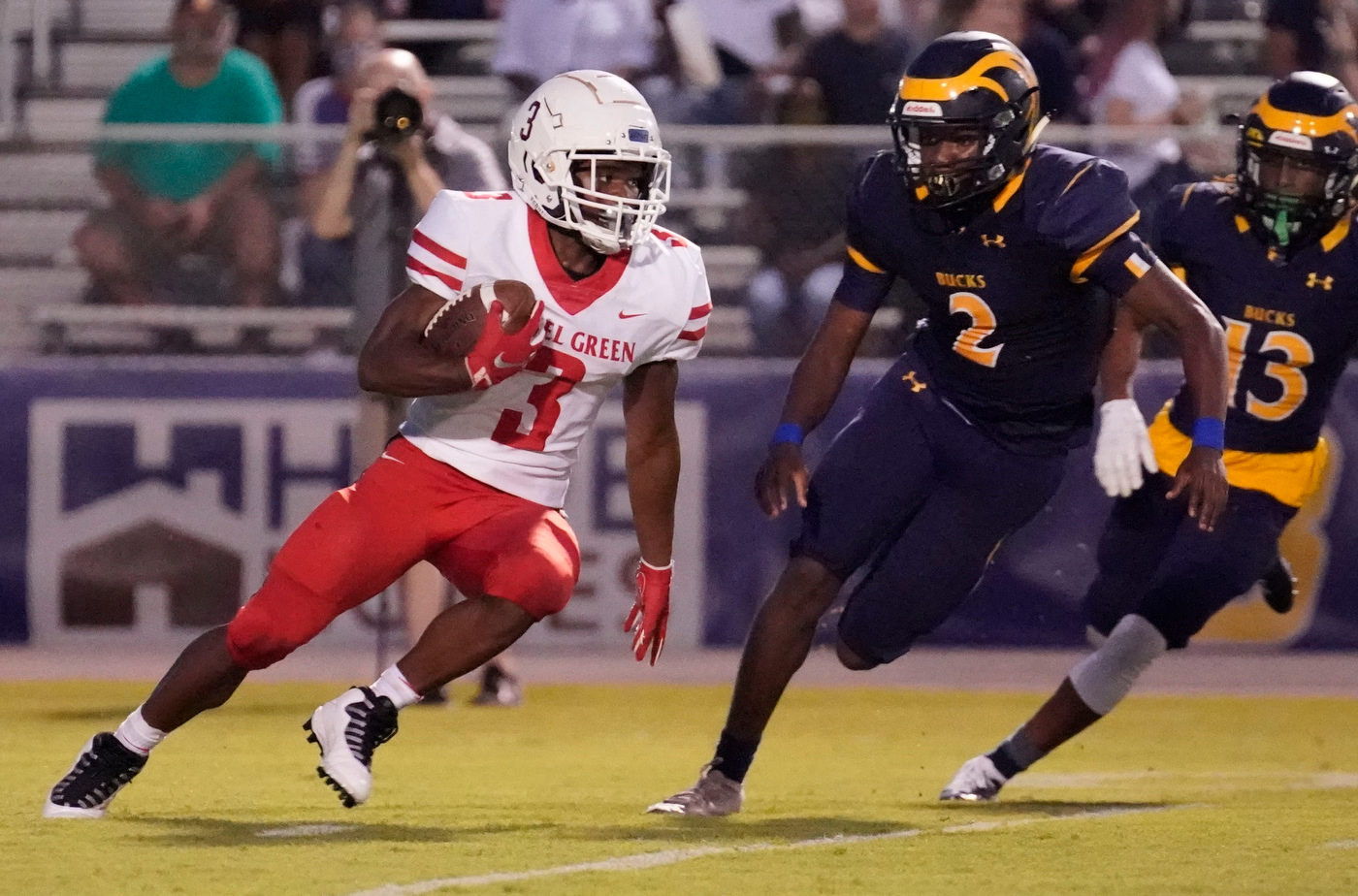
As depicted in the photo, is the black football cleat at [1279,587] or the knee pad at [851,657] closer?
the knee pad at [851,657]

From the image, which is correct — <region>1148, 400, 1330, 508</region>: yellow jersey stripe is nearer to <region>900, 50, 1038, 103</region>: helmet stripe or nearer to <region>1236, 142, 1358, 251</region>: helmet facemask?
<region>1236, 142, 1358, 251</region>: helmet facemask

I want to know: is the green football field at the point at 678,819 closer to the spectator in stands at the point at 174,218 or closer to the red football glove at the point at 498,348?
the red football glove at the point at 498,348

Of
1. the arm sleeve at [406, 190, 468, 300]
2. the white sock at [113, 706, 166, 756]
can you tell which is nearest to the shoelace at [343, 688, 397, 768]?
the white sock at [113, 706, 166, 756]

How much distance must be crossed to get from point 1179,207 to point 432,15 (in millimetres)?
6031

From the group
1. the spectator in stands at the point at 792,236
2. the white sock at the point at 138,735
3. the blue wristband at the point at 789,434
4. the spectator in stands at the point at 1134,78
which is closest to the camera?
the white sock at the point at 138,735

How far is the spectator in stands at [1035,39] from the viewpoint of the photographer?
1000 centimetres

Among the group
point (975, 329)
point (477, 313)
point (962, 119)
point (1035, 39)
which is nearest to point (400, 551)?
point (477, 313)

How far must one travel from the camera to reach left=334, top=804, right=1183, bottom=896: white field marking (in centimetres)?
423

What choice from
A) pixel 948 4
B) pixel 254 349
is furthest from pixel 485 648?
pixel 948 4

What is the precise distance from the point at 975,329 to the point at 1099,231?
1.38ft

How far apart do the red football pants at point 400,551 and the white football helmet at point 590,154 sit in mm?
633

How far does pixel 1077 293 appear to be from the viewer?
218 inches

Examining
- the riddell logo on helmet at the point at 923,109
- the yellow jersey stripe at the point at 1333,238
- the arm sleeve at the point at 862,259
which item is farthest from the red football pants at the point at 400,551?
the yellow jersey stripe at the point at 1333,238

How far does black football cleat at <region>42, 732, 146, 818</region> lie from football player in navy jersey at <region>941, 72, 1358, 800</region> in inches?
85.3
